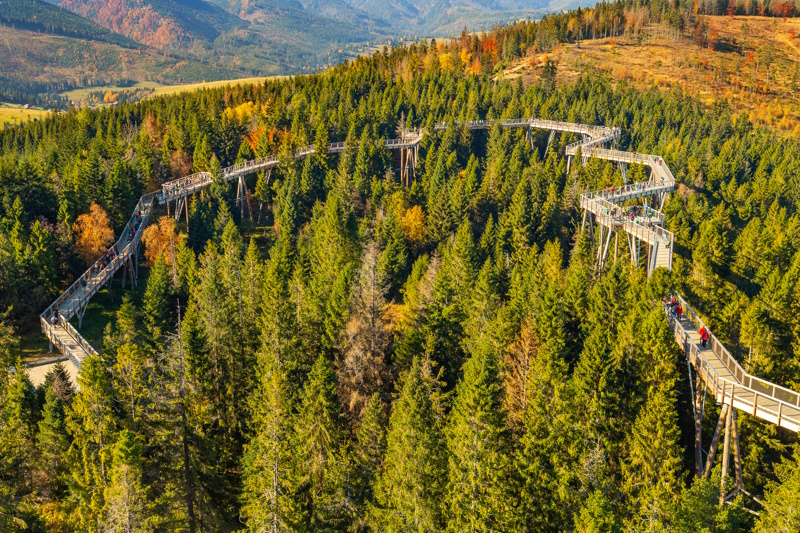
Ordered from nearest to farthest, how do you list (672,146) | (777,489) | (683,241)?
(777,489) → (683,241) → (672,146)

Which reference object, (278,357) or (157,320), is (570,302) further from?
(157,320)

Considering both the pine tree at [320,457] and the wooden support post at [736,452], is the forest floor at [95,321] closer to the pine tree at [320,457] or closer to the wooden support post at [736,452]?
the pine tree at [320,457]

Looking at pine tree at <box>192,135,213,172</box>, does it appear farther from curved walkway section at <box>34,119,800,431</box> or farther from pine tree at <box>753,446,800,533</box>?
pine tree at <box>753,446,800,533</box>

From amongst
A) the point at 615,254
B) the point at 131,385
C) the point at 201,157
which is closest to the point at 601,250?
the point at 615,254

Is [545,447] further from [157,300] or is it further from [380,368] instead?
[157,300]

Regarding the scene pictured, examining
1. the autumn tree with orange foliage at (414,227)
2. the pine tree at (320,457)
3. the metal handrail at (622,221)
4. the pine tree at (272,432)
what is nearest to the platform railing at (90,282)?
the pine tree at (272,432)

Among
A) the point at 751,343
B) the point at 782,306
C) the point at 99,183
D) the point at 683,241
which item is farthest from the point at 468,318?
the point at 99,183
